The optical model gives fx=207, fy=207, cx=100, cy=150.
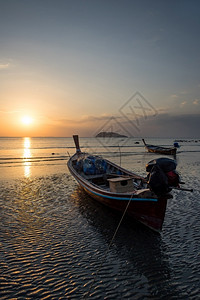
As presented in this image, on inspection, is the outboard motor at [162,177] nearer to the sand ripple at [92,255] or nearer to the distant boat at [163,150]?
the sand ripple at [92,255]

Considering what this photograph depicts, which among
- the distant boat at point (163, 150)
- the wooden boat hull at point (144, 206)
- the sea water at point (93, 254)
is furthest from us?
the distant boat at point (163, 150)

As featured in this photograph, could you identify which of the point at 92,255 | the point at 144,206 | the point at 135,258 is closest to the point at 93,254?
the point at 92,255

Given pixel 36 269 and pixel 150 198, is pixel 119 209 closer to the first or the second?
pixel 150 198

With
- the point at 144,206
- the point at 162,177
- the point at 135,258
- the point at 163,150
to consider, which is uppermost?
the point at 162,177

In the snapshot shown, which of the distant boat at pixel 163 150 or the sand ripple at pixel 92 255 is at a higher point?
the distant boat at pixel 163 150

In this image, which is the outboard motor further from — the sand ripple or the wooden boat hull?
the sand ripple

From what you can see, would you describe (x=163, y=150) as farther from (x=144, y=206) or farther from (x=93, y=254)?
(x=93, y=254)

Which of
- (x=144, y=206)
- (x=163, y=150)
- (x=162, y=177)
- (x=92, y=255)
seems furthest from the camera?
(x=163, y=150)

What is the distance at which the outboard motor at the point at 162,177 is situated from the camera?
749 cm

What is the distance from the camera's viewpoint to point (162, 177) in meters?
7.50

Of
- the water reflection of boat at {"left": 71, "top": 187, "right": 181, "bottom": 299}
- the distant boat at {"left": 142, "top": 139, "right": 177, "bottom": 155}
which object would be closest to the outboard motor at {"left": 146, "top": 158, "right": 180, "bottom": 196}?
the water reflection of boat at {"left": 71, "top": 187, "right": 181, "bottom": 299}

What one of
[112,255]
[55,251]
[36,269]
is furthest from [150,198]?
[36,269]

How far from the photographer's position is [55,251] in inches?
285

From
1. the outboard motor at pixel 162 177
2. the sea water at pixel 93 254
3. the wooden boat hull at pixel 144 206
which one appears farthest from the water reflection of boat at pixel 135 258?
the outboard motor at pixel 162 177
